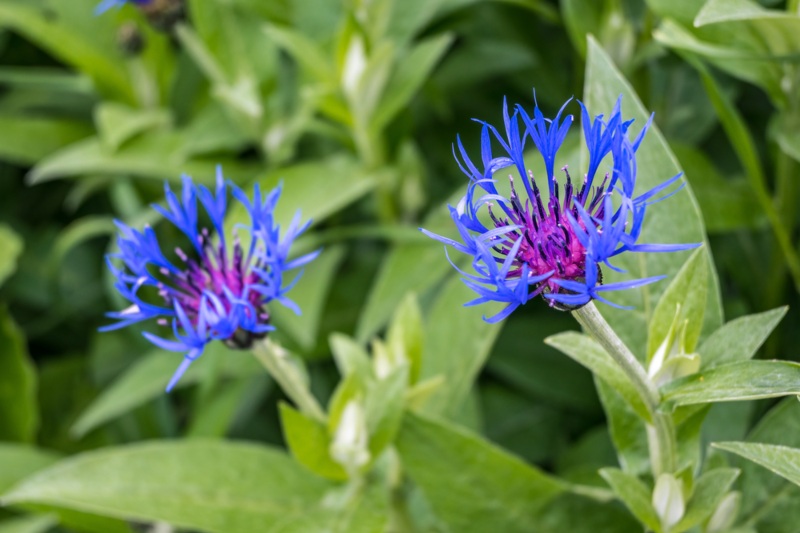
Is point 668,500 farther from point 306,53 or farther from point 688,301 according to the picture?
point 306,53

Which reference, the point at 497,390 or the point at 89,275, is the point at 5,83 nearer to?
the point at 89,275

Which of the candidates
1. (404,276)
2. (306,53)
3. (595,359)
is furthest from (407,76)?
(595,359)

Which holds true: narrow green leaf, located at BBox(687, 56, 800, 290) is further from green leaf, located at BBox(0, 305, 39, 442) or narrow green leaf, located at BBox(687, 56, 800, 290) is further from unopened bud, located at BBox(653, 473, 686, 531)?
green leaf, located at BBox(0, 305, 39, 442)

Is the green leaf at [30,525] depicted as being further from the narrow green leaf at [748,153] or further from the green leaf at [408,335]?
the narrow green leaf at [748,153]

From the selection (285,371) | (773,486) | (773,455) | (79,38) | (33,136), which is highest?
(79,38)

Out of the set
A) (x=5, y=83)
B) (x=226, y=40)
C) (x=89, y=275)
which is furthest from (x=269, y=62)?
(x=5, y=83)

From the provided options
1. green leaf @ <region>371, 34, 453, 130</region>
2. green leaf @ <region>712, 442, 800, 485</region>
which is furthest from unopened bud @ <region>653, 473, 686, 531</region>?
green leaf @ <region>371, 34, 453, 130</region>
